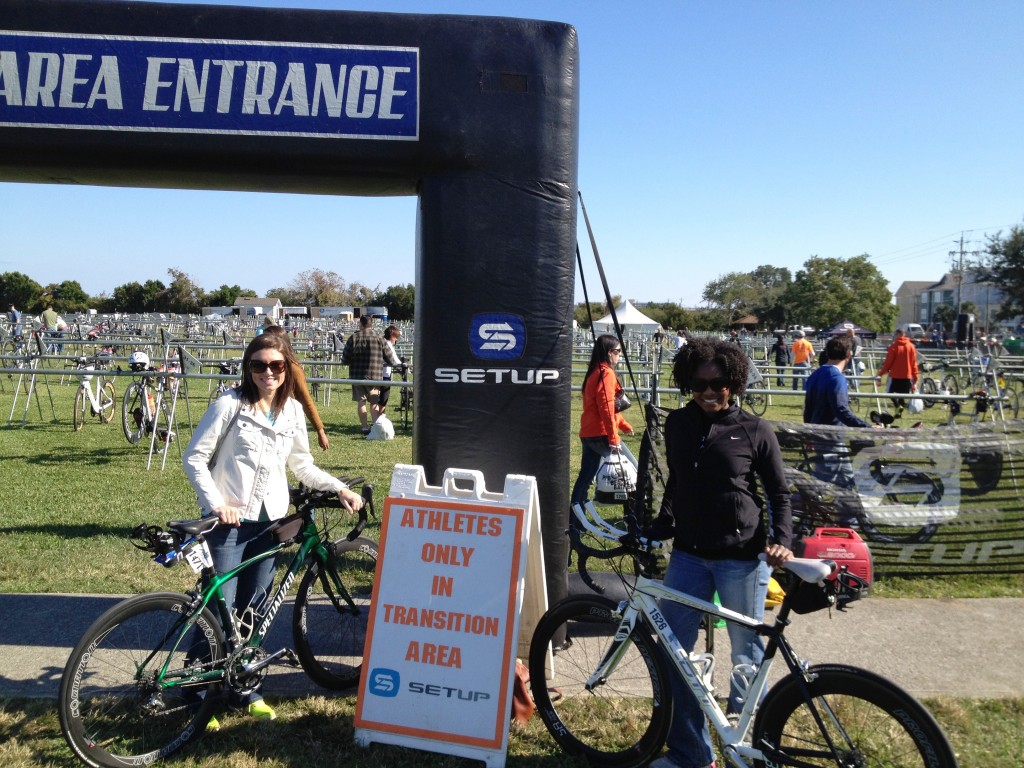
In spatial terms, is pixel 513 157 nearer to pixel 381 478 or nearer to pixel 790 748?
pixel 790 748

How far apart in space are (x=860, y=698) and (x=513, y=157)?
3072mm

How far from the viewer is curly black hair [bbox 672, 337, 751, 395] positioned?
3396 millimetres

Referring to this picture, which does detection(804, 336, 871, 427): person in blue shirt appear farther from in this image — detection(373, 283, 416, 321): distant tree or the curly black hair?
detection(373, 283, 416, 321): distant tree

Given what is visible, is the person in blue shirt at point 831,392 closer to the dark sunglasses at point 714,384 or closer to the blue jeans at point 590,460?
the blue jeans at point 590,460

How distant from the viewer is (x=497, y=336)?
4402 millimetres

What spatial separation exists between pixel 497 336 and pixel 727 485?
1590 millimetres

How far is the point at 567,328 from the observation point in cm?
451

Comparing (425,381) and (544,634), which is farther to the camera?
(425,381)

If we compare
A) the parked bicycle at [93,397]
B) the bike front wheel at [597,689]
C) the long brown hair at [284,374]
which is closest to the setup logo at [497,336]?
the long brown hair at [284,374]

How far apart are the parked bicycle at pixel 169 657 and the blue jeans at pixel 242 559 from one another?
59mm

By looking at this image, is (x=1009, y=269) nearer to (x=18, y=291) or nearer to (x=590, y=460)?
(x=590, y=460)

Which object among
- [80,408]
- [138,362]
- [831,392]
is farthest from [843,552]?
[80,408]

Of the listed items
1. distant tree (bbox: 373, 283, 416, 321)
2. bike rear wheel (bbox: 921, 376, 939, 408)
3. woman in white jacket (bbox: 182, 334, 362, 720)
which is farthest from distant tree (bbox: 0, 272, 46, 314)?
woman in white jacket (bbox: 182, 334, 362, 720)

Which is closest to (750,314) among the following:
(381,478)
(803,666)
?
(381,478)
